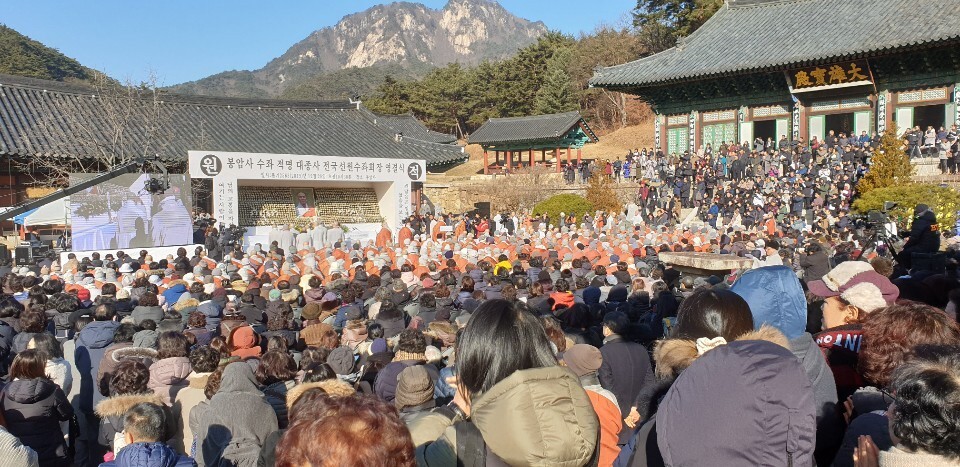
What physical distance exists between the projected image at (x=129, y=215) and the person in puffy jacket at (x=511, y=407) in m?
16.2

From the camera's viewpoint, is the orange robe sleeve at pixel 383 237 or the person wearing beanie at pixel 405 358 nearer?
the person wearing beanie at pixel 405 358

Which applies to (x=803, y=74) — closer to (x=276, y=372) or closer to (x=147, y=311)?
(x=147, y=311)

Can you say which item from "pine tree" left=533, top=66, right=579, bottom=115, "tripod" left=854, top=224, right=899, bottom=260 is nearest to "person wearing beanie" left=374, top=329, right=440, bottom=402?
"tripod" left=854, top=224, right=899, bottom=260

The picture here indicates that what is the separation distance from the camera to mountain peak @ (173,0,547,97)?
125500 mm

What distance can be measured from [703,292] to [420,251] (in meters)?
13.2

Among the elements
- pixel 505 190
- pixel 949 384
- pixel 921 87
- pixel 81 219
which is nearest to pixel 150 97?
pixel 81 219

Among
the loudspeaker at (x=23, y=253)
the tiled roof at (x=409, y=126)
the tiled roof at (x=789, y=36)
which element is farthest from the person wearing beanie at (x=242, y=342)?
the tiled roof at (x=409, y=126)

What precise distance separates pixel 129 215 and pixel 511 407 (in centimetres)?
1745

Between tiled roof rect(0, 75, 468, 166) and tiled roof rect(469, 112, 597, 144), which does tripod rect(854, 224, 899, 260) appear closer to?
tiled roof rect(0, 75, 468, 166)

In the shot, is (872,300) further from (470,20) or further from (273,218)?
(470,20)

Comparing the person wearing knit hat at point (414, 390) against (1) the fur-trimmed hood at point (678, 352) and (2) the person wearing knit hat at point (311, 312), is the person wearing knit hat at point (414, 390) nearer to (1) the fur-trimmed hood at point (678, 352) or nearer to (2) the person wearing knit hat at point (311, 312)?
(1) the fur-trimmed hood at point (678, 352)

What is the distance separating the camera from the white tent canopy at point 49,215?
20.2m

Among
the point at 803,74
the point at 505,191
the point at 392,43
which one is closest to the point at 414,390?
the point at 803,74

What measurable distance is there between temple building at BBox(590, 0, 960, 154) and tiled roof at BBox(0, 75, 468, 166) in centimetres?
824
